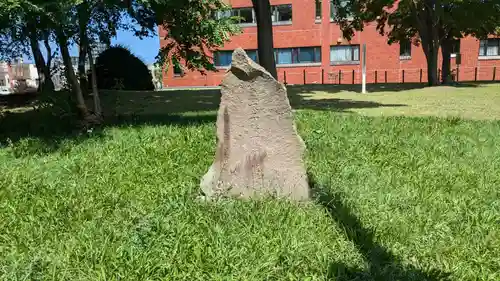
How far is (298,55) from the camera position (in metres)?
35.1

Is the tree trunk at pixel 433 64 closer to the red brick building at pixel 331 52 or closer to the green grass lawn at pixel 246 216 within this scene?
the red brick building at pixel 331 52

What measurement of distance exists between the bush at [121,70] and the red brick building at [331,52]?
46.5ft

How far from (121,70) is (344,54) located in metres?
20.7

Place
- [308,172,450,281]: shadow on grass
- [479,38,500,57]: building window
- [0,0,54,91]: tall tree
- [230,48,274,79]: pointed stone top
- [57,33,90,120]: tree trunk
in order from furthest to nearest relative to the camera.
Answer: [479,38,500,57]: building window
[57,33,90,120]: tree trunk
[0,0,54,91]: tall tree
[230,48,274,79]: pointed stone top
[308,172,450,281]: shadow on grass

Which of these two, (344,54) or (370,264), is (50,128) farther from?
(344,54)

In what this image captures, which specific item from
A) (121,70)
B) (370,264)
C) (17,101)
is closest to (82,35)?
(17,101)

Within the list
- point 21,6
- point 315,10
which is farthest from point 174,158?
point 315,10

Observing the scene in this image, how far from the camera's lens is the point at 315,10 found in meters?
33.5

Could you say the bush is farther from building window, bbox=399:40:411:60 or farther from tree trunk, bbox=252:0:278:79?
building window, bbox=399:40:411:60

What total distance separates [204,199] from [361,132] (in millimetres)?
4090

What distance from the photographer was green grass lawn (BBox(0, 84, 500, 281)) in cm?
300

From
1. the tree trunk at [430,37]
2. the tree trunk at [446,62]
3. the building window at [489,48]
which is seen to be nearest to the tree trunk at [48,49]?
the tree trunk at [430,37]

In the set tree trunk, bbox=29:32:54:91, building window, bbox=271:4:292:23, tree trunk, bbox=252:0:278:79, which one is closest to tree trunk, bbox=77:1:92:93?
tree trunk, bbox=29:32:54:91

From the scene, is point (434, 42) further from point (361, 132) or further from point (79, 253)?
point (79, 253)
